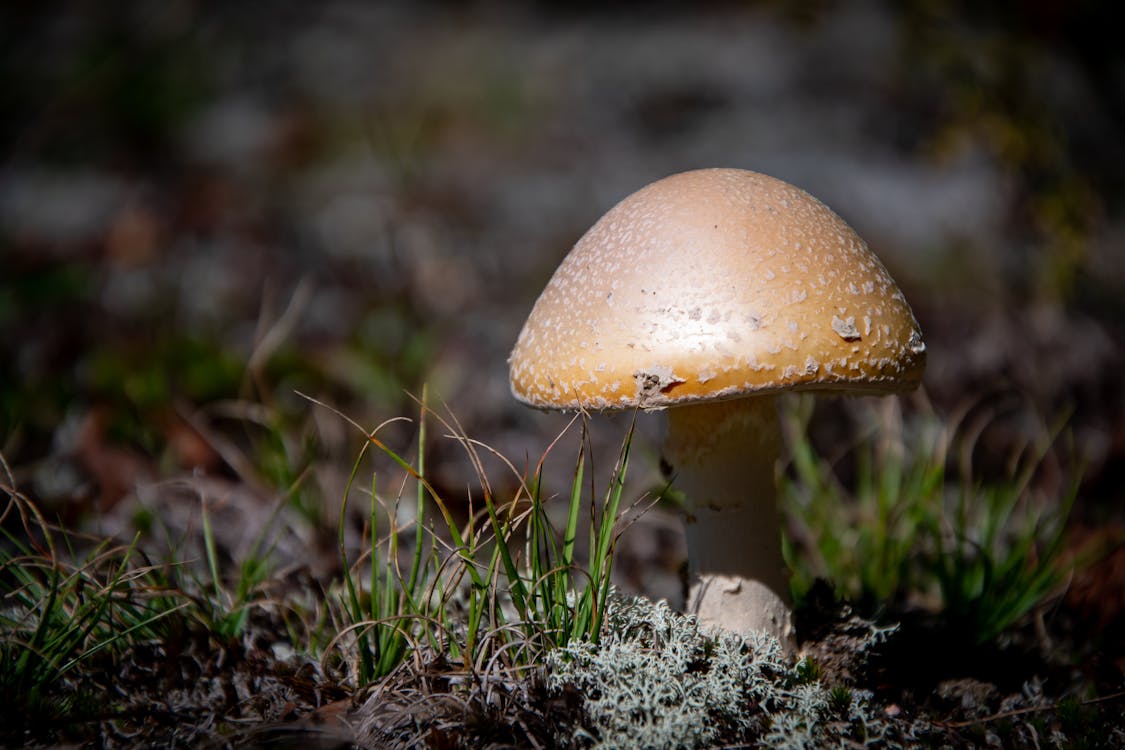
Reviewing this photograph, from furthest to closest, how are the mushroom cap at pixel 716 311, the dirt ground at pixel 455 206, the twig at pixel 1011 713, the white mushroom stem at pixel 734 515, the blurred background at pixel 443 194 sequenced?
the blurred background at pixel 443 194 < the dirt ground at pixel 455 206 < the white mushroom stem at pixel 734 515 < the twig at pixel 1011 713 < the mushroom cap at pixel 716 311

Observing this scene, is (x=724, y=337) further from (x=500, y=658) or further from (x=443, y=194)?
(x=443, y=194)

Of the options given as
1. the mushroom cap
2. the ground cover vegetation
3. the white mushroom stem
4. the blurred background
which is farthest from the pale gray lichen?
the blurred background

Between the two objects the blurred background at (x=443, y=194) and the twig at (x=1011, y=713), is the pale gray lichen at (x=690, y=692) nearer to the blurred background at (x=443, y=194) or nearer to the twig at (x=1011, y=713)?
the twig at (x=1011, y=713)

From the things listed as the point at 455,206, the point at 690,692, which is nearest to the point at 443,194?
the point at 455,206

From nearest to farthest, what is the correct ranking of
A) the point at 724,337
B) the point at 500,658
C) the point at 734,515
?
the point at 724,337 → the point at 500,658 → the point at 734,515

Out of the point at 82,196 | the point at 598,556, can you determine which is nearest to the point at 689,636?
the point at 598,556

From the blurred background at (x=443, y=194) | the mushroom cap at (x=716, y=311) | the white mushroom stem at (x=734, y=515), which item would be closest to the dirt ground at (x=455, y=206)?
the blurred background at (x=443, y=194)

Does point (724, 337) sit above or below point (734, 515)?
above
